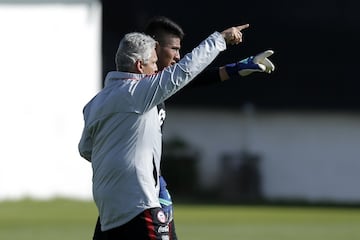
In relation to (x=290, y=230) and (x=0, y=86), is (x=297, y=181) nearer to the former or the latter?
(x=0, y=86)

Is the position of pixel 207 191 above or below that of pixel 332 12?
below

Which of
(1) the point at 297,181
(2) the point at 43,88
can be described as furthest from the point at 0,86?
(1) the point at 297,181

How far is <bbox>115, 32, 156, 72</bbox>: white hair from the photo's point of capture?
653 centimetres

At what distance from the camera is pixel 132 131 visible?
21.4 ft

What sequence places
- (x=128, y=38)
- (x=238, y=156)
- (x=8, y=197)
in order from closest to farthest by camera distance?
(x=128, y=38)
(x=8, y=197)
(x=238, y=156)

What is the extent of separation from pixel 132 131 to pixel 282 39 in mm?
20783

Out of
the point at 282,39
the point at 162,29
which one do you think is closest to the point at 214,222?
the point at 282,39

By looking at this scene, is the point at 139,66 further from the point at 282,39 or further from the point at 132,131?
the point at 282,39

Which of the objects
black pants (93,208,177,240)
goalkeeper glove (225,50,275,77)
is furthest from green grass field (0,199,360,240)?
black pants (93,208,177,240)

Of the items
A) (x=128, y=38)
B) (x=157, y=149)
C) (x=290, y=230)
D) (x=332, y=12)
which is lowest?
(x=290, y=230)

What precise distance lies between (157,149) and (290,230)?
32.1ft

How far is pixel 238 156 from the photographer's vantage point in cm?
2675

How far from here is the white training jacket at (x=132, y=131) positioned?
646 cm

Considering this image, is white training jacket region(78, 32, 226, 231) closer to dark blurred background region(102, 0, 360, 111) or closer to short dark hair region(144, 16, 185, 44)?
short dark hair region(144, 16, 185, 44)
